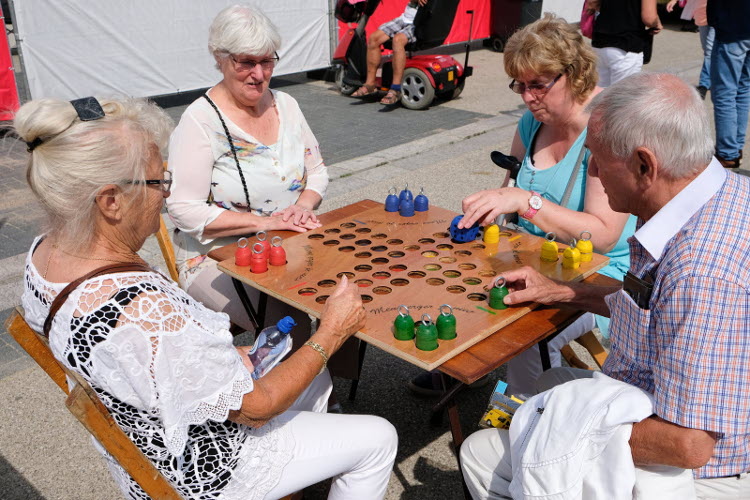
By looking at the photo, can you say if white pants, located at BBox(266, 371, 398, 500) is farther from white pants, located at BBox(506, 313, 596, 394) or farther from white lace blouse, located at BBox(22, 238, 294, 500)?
white pants, located at BBox(506, 313, 596, 394)

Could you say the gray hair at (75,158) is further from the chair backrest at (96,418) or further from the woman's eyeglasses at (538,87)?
the woman's eyeglasses at (538,87)

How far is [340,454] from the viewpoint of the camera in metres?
2.17

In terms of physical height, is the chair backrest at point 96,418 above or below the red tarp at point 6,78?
above

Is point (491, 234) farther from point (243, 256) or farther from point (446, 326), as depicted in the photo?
point (243, 256)

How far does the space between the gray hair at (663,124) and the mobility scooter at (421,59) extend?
7.10 metres

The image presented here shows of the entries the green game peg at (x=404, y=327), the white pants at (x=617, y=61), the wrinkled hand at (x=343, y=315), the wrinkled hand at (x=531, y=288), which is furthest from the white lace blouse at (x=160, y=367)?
A: the white pants at (x=617, y=61)

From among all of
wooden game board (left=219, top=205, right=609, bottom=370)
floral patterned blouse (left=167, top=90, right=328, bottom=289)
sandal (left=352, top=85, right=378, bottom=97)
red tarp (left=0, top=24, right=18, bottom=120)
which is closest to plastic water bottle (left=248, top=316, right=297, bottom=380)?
wooden game board (left=219, top=205, right=609, bottom=370)

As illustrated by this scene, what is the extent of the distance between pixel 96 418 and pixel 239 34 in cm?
203

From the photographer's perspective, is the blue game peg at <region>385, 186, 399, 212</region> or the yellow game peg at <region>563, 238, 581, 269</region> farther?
the blue game peg at <region>385, 186, 399, 212</region>

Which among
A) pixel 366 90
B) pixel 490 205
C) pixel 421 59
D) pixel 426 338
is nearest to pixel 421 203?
pixel 490 205

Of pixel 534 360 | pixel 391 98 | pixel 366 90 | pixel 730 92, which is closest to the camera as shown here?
pixel 534 360

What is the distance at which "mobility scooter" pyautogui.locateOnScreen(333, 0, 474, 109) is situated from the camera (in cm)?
877

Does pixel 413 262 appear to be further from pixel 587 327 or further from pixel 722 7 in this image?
pixel 722 7

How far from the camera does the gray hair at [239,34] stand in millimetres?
3178
